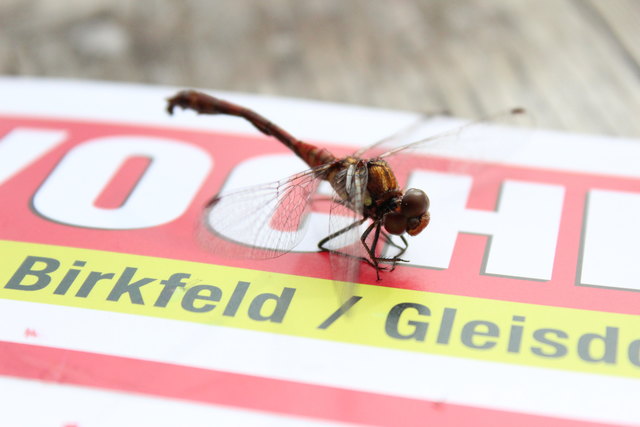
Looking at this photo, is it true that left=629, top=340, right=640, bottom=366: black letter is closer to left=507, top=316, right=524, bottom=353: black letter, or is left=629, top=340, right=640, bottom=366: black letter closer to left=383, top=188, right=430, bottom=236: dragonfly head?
left=507, top=316, right=524, bottom=353: black letter

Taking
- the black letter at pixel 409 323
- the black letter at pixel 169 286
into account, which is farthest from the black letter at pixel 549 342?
the black letter at pixel 169 286

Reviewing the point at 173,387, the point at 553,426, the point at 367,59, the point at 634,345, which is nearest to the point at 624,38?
the point at 367,59

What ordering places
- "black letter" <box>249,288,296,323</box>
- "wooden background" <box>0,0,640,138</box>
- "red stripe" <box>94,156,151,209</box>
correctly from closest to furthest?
"black letter" <box>249,288,296,323</box>
"red stripe" <box>94,156,151,209</box>
"wooden background" <box>0,0,640,138</box>

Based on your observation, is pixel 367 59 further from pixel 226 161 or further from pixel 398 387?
pixel 398 387

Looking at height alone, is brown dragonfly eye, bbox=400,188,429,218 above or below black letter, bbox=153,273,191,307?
above

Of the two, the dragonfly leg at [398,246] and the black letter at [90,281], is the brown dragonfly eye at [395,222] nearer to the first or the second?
the dragonfly leg at [398,246]

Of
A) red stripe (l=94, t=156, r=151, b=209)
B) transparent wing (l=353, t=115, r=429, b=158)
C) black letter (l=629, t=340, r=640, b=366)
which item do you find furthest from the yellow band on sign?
transparent wing (l=353, t=115, r=429, b=158)
